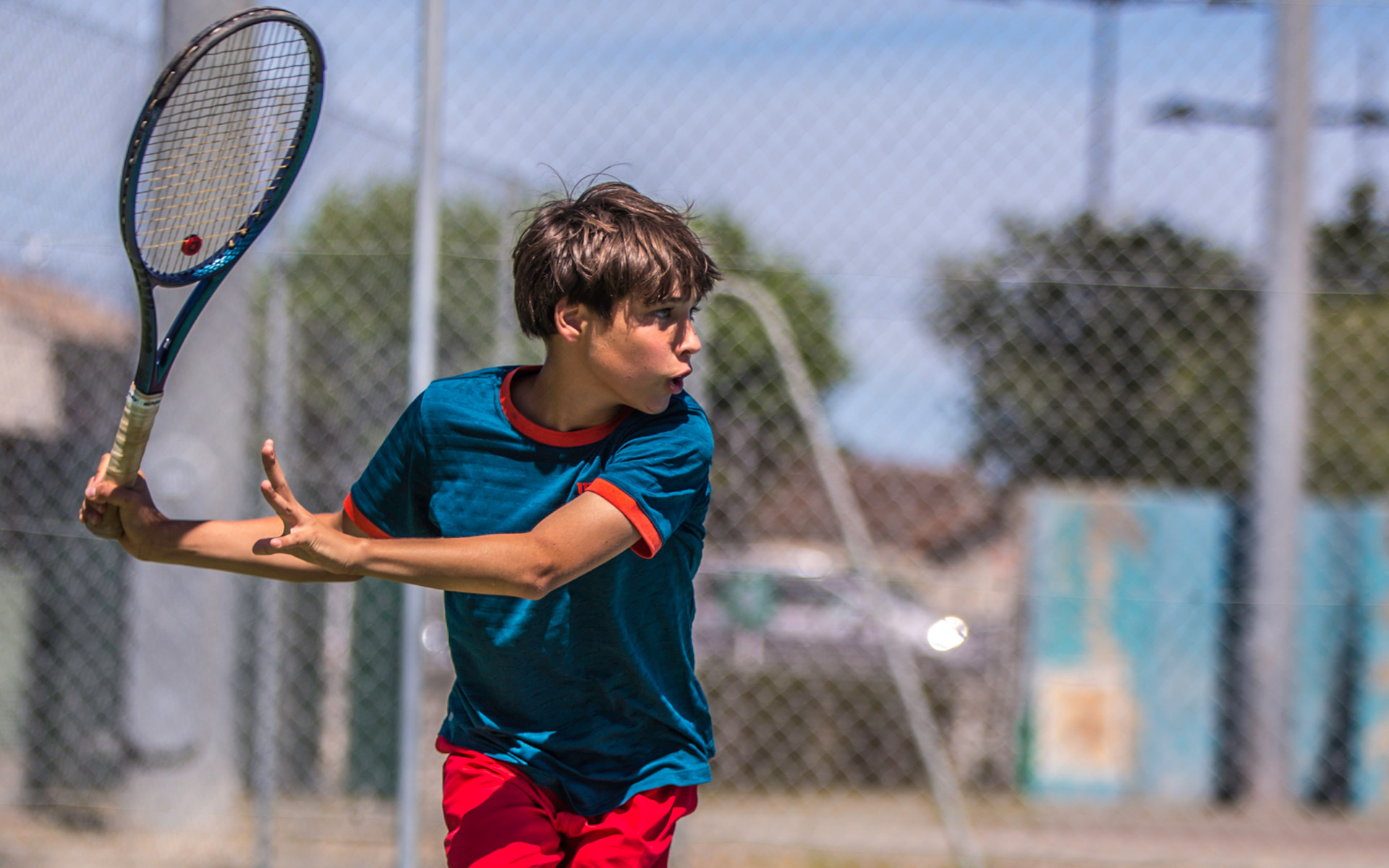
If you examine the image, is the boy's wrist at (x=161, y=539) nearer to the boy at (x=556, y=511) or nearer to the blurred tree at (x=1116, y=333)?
the boy at (x=556, y=511)

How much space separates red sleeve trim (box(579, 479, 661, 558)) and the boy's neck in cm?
20

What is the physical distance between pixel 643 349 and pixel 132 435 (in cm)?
82

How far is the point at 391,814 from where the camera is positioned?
4656mm

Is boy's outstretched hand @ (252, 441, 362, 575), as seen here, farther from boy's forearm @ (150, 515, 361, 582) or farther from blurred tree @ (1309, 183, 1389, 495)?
blurred tree @ (1309, 183, 1389, 495)

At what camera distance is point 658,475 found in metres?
2.08

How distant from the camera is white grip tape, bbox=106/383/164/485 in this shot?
2.07 meters

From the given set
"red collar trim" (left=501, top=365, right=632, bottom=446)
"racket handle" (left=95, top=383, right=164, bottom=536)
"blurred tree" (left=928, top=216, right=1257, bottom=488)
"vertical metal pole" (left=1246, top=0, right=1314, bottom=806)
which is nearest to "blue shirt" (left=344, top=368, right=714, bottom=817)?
"red collar trim" (left=501, top=365, right=632, bottom=446)

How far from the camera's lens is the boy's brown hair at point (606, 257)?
2.11 metres

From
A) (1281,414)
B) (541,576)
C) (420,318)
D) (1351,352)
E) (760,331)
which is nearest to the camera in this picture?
(541,576)

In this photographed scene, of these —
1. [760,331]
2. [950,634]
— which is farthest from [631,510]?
[760,331]

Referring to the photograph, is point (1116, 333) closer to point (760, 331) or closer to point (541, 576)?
point (760, 331)

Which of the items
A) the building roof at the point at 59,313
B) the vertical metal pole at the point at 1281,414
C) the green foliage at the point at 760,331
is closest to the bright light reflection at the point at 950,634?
the green foliage at the point at 760,331

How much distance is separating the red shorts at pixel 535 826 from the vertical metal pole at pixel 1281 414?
142 inches

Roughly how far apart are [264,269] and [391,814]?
199 cm
